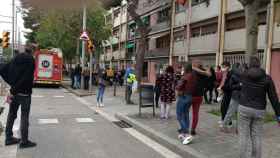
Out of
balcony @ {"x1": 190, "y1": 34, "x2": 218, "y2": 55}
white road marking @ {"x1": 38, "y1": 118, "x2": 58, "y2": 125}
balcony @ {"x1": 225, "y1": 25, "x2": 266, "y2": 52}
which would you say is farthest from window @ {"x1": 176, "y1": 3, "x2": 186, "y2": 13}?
white road marking @ {"x1": 38, "y1": 118, "x2": 58, "y2": 125}

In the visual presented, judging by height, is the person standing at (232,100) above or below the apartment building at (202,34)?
below

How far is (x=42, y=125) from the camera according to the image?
9516 mm

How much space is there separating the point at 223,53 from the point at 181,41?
24.3 ft

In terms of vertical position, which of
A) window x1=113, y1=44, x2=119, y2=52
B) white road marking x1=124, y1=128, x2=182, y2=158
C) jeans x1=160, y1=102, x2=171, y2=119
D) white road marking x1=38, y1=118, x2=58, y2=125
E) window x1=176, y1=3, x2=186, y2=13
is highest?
window x1=176, y1=3, x2=186, y2=13

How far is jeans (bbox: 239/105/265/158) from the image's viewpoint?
539cm

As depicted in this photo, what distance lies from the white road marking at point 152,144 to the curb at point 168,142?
0.33 feet

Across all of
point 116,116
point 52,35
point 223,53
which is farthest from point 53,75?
point 116,116

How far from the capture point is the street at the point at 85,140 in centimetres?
652

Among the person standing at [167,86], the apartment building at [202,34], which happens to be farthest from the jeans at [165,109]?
the apartment building at [202,34]

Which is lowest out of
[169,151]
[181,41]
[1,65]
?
[169,151]

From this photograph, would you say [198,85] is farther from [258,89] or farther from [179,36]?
[179,36]

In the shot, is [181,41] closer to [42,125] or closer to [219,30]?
[219,30]

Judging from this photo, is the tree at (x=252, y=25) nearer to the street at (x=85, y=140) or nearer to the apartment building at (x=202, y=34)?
the street at (x=85, y=140)

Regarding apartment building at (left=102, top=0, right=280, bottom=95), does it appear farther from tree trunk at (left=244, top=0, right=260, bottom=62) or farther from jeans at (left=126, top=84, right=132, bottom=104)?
tree trunk at (left=244, top=0, right=260, bottom=62)
